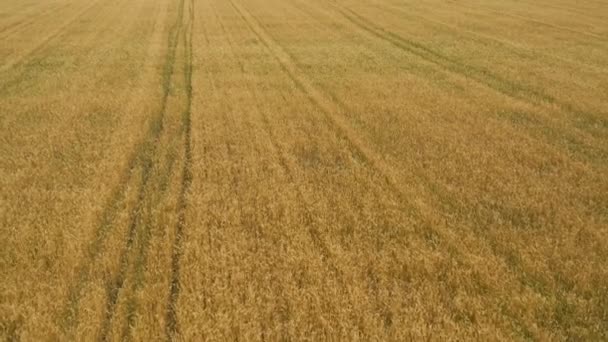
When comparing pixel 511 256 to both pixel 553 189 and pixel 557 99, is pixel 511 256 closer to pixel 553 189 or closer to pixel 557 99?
pixel 553 189

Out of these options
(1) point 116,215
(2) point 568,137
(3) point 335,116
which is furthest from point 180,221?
(2) point 568,137

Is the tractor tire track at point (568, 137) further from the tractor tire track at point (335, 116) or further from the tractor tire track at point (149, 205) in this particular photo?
the tractor tire track at point (149, 205)

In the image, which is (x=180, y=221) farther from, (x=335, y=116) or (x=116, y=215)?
(x=335, y=116)

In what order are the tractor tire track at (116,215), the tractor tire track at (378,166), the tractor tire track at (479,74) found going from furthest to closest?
the tractor tire track at (479,74) < the tractor tire track at (378,166) < the tractor tire track at (116,215)

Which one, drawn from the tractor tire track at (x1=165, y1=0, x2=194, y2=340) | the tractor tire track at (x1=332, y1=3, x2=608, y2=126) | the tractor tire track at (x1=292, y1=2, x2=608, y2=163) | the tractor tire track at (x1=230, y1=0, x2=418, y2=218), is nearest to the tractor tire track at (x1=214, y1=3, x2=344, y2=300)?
the tractor tire track at (x1=230, y1=0, x2=418, y2=218)

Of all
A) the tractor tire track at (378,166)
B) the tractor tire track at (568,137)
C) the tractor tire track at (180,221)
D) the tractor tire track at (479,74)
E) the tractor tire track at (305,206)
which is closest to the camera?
the tractor tire track at (180,221)

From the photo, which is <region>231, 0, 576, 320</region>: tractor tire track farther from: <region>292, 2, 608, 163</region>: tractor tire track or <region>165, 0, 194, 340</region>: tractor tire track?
<region>292, 2, 608, 163</region>: tractor tire track

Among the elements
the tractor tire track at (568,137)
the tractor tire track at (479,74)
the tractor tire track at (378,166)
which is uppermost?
the tractor tire track at (479,74)

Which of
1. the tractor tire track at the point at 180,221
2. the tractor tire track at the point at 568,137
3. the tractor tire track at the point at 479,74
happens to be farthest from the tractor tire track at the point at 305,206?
the tractor tire track at the point at 479,74

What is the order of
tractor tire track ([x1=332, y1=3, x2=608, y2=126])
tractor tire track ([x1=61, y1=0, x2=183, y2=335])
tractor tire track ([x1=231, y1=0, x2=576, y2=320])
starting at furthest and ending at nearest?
tractor tire track ([x1=332, y1=3, x2=608, y2=126])
tractor tire track ([x1=231, y1=0, x2=576, y2=320])
tractor tire track ([x1=61, y1=0, x2=183, y2=335])
